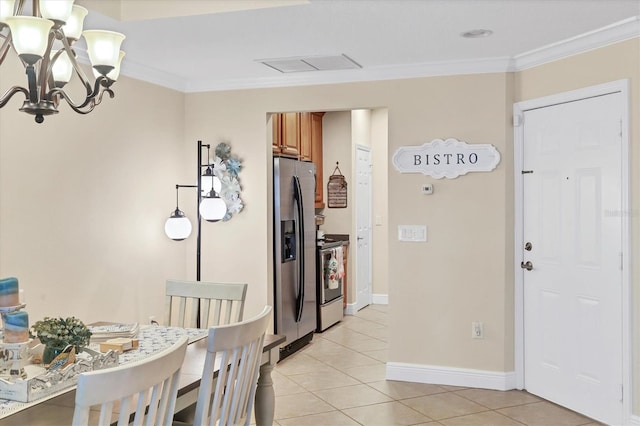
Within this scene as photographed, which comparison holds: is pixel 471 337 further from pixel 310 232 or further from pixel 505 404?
pixel 310 232

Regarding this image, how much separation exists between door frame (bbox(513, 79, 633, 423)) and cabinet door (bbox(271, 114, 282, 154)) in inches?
81.4

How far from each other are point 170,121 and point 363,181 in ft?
10.4

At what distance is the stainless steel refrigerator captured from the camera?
5117 millimetres

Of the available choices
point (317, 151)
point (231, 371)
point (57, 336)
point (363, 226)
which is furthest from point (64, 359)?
point (363, 226)

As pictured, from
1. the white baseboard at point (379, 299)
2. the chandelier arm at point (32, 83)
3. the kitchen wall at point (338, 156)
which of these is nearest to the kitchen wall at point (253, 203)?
the chandelier arm at point (32, 83)

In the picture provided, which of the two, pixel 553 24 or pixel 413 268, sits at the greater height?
pixel 553 24

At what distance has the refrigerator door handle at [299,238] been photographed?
17.9 feet

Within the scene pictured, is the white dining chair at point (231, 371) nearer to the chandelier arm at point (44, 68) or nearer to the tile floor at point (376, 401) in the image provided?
the chandelier arm at point (44, 68)

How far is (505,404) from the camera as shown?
411 centimetres

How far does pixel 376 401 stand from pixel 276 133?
250 centimetres

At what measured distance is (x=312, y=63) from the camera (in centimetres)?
436

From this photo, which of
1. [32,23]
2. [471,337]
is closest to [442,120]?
[471,337]

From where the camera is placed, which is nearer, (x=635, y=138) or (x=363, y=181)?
(x=635, y=138)

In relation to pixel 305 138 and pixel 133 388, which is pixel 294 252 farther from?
pixel 133 388
